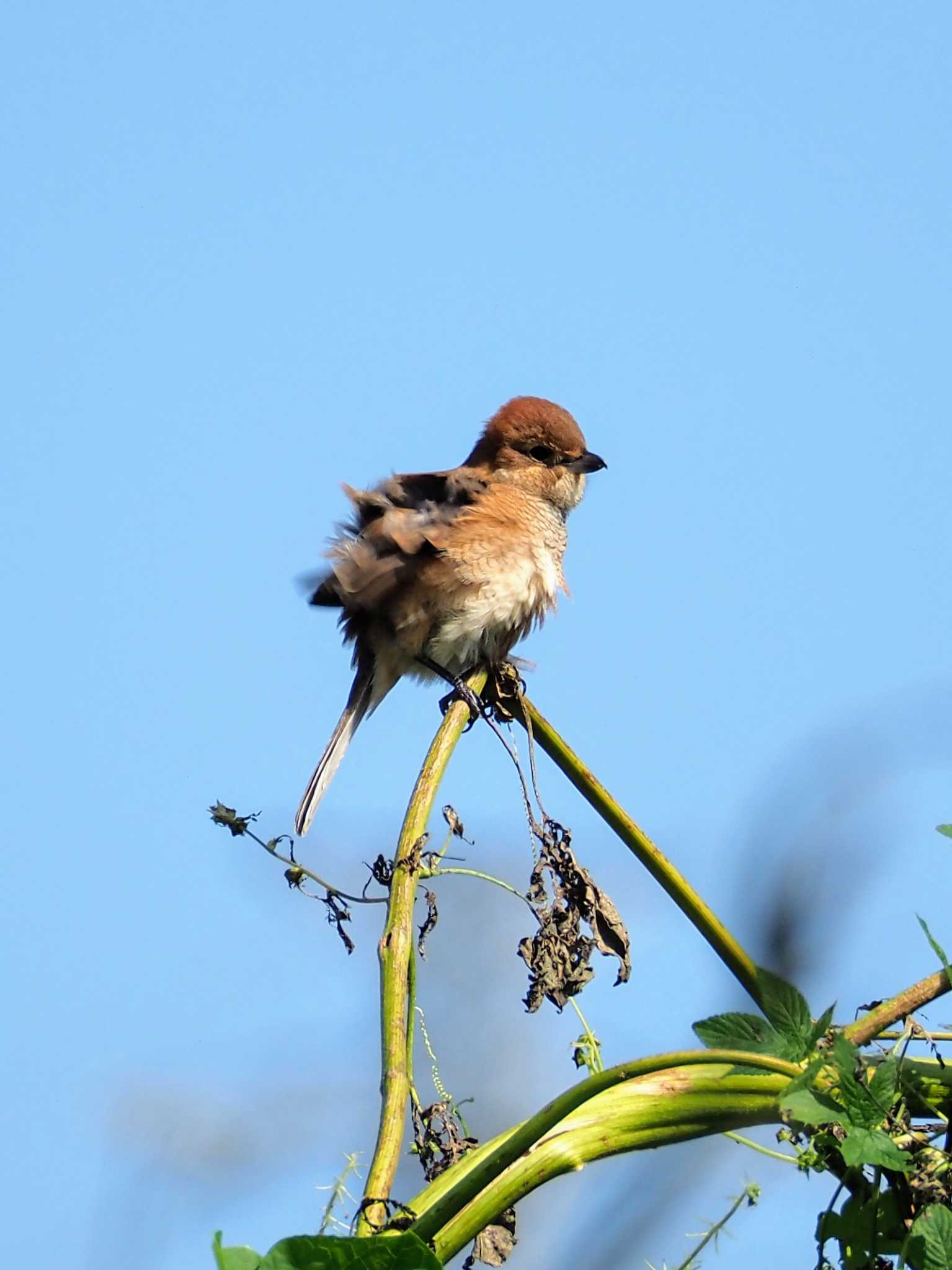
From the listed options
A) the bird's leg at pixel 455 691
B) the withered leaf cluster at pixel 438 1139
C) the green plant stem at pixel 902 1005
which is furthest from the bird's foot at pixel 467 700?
the green plant stem at pixel 902 1005

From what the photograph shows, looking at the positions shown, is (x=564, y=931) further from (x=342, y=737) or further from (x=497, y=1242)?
(x=342, y=737)

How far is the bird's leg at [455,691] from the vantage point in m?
3.42

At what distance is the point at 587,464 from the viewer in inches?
245

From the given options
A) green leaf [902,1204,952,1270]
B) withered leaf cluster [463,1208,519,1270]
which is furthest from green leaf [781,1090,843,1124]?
withered leaf cluster [463,1208,519,1270]

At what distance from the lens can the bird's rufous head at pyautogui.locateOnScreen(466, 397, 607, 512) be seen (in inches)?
239

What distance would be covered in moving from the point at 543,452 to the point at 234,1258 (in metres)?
5.02

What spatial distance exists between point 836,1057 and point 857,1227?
194 millimetres

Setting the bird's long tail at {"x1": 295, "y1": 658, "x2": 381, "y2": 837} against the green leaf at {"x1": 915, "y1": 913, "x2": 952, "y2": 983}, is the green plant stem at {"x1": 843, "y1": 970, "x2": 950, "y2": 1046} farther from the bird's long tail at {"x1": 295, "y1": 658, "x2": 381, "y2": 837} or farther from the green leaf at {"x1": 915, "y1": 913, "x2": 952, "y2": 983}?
the bird's long tail at {"x1": 295, "y1": 658, "x2": 381, "y2": 837}

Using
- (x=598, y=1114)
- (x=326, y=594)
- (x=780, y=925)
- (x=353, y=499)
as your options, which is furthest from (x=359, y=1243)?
(x=353, y=499)

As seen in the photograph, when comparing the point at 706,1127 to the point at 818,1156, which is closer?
the point at 706,1127

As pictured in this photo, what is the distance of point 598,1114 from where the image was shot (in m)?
1.45

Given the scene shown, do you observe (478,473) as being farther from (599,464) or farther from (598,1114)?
(598,1114)

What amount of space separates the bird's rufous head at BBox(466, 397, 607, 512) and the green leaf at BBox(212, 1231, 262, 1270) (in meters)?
4.79

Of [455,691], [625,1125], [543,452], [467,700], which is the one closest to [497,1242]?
[625,1125]
